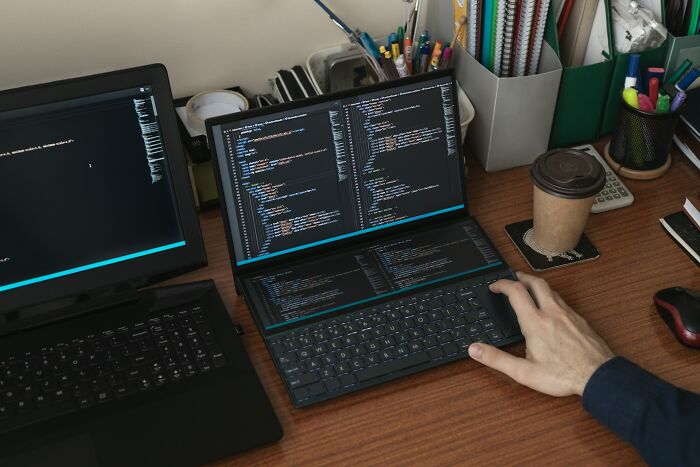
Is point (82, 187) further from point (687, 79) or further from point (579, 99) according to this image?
point (687, 79)

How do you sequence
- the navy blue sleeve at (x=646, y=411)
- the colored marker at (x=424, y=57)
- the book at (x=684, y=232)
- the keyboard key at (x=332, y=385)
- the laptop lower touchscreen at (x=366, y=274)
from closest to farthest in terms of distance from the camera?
the navy blue sleeve at (x=646, y=411)
the keyboard key at (x=332, y=385)
the laptop lower touchscreen at (x=366, y=274)
the book at (x=684, y=232)
the colored marker at (x=424, y=57)

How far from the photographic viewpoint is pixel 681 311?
117cm

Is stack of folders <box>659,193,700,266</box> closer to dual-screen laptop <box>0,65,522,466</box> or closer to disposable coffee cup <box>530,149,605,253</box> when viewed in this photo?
disposable coffee cup <box>530,149,605,253</box>

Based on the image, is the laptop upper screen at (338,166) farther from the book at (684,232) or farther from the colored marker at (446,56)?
the book at (684,232)

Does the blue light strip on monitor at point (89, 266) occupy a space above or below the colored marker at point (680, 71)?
below

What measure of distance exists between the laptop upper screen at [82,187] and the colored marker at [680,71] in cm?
89

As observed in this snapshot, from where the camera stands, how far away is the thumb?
3.65 feet

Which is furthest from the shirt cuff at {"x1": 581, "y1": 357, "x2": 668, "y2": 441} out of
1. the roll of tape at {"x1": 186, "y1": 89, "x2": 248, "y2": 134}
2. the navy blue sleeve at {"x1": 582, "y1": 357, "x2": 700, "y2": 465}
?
the roll of tape at {"x1": 186, "y1": 89, "x2": 248, "y2": 134}

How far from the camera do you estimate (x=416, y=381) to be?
1.12m

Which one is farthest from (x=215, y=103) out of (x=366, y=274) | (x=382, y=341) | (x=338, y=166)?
(x=382, y=341)

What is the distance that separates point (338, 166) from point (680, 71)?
64cm

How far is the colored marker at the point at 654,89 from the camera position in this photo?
1371 mm

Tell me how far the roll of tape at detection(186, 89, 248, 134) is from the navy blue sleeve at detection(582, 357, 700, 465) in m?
0.75

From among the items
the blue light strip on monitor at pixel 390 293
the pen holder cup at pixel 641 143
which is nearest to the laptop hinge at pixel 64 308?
the blue light strip on monitor at pixel 390 293
